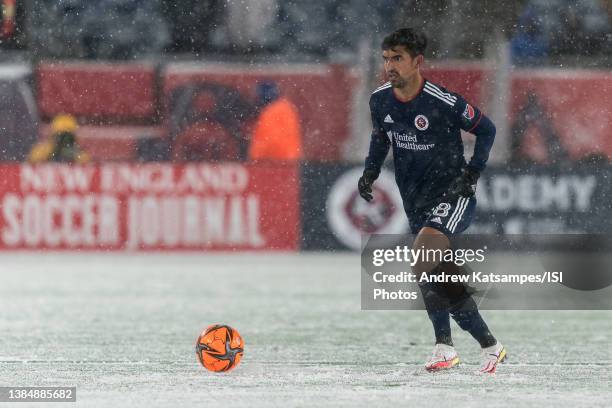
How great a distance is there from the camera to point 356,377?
6844mm

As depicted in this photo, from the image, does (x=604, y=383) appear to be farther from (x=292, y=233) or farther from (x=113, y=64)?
(x=113, y=64)

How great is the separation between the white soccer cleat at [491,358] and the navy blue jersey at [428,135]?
0.81 meters

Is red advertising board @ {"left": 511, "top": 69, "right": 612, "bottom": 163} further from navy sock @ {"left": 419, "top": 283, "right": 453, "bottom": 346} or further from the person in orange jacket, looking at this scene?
navy sock @ {"left": 419, "top": 283, "right": 453, "bottom": 346}

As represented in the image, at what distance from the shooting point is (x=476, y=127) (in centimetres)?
703

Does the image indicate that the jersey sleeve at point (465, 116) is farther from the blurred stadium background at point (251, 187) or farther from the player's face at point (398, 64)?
the blurred stadium background at point (251, 187)

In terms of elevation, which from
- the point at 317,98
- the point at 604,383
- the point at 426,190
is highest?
the point at 317,98

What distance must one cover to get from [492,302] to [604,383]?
4.27 metres

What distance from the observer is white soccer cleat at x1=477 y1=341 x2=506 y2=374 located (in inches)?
275

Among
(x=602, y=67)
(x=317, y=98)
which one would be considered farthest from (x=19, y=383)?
(x=602, y=67)

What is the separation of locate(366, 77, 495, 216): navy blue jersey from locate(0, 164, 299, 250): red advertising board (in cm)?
709

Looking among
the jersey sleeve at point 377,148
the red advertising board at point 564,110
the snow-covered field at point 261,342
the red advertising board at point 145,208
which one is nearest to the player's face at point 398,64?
the jersey sleeve at point 377,148

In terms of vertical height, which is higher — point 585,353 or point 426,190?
point 426,190

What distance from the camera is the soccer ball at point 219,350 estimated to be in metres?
6.92

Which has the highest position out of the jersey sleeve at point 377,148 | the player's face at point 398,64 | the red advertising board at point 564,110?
the red advertising board at point 564,110
